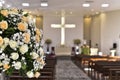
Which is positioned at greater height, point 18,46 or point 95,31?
point 95,31

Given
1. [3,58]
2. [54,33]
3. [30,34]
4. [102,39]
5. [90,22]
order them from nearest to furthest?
1. [3,58]
2. [30,34]
3. [102,39]
4. [54,33]
5. [90,22]

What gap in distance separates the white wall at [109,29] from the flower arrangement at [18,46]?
1973cm

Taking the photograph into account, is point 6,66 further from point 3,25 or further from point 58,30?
point 58,30

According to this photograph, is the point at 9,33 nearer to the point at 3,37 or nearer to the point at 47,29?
the point at 3,37

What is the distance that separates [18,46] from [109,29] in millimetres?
21275

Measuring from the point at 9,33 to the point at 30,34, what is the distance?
0.18 metres

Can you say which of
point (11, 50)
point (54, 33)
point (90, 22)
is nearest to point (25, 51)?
point (11, 50)

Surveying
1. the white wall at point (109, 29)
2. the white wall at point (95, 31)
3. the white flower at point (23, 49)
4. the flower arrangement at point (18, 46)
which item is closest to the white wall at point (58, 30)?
the white wall at point (95, 31)

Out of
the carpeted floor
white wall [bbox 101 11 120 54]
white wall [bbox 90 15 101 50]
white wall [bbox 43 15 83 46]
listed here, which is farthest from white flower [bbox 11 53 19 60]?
white wall [bbox 43 15 83 46]

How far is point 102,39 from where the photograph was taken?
24.0 metres

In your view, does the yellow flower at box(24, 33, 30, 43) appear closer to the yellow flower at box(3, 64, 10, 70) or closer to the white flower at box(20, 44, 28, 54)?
the white flower at box(20, 44, 28, 54)

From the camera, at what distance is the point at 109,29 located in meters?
23.1

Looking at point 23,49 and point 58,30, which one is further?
point 58,30

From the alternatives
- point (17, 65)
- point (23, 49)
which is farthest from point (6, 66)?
point (23, 49)
